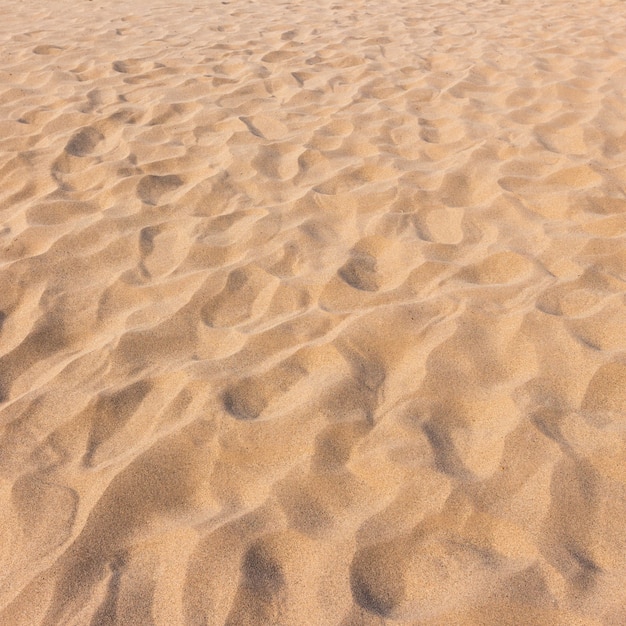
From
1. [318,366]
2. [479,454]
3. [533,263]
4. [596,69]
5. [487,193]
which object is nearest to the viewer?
[479,454]

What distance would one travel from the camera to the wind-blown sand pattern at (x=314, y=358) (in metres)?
1.48

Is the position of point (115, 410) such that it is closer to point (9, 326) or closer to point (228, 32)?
point (9, 326)

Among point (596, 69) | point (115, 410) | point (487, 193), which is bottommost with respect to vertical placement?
point (596, 69)

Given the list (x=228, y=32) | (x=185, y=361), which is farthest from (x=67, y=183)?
(x=228, y=32)

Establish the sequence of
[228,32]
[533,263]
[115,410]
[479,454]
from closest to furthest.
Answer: [479,454], [115,410], [533,263], [228,32]

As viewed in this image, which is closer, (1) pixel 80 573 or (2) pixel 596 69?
(1) pixel 80 573

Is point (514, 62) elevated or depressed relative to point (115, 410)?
depressed

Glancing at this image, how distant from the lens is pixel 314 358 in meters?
2.08

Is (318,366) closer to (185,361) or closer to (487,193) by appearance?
(185,361)

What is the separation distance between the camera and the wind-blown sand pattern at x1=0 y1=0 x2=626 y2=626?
1.48 metres

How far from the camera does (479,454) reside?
5.73 feet

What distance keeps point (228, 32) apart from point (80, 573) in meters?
5.42

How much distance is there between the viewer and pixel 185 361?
6.84ft

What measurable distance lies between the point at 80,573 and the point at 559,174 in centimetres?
280
